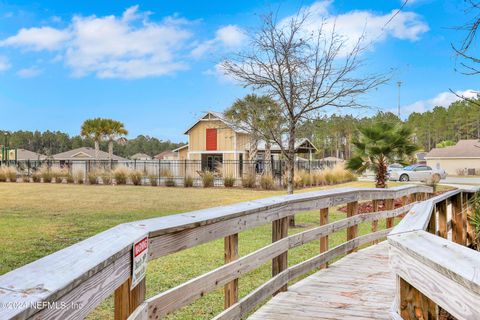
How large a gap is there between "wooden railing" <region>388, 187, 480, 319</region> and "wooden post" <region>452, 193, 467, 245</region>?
3.79 meters

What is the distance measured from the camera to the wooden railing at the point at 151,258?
1.16 metres

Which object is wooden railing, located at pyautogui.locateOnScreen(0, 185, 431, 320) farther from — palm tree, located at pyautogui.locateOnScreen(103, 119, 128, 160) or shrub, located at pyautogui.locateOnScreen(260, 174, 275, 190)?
palm tree, located at pyautogui.locateOnScreen(103, 119, 128, 160)

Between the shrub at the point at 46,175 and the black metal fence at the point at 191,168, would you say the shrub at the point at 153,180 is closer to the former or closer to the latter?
the black metal fence at the point at 191,168

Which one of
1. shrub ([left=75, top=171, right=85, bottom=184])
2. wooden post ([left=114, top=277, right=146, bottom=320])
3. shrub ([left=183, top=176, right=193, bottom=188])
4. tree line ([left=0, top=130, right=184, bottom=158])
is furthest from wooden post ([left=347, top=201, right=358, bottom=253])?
tree line ([left=0, top=130, right=184, bottom=158])

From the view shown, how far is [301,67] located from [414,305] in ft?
33.5

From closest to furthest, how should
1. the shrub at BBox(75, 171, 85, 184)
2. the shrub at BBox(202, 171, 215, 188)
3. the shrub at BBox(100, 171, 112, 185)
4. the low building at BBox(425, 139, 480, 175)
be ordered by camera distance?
1. the shrub at BBox(202, 171, 215, 188)
2. the shrub at BBox(100, 171, 112, 185)
3. the shrub at BBox(75, 171, 85, 184)
4. the low building at BBox(425, 139, 480, 175)

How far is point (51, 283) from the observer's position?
1.19 m

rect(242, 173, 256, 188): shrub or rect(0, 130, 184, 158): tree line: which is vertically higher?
rect(0, 130, 184, 158): tree line

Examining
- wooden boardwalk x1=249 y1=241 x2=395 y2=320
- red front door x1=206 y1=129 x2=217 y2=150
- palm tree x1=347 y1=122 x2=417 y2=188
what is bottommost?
wooden boardwalk x1=249 y1=241 x2=395 y2=320

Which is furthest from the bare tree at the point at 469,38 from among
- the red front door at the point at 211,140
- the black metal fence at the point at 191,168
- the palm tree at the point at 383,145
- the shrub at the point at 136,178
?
the red front door at the point at 211,140

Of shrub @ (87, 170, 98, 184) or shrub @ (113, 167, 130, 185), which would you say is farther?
shrub @ (87, 170, 98, 184)

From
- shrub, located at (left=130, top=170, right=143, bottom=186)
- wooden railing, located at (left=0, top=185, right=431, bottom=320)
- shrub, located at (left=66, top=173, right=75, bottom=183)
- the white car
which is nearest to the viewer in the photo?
wooden railing, located at (left=0, top=185, right=431, bottom=320)

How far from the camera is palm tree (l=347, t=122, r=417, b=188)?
15.0 meters

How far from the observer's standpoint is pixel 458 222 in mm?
6043
